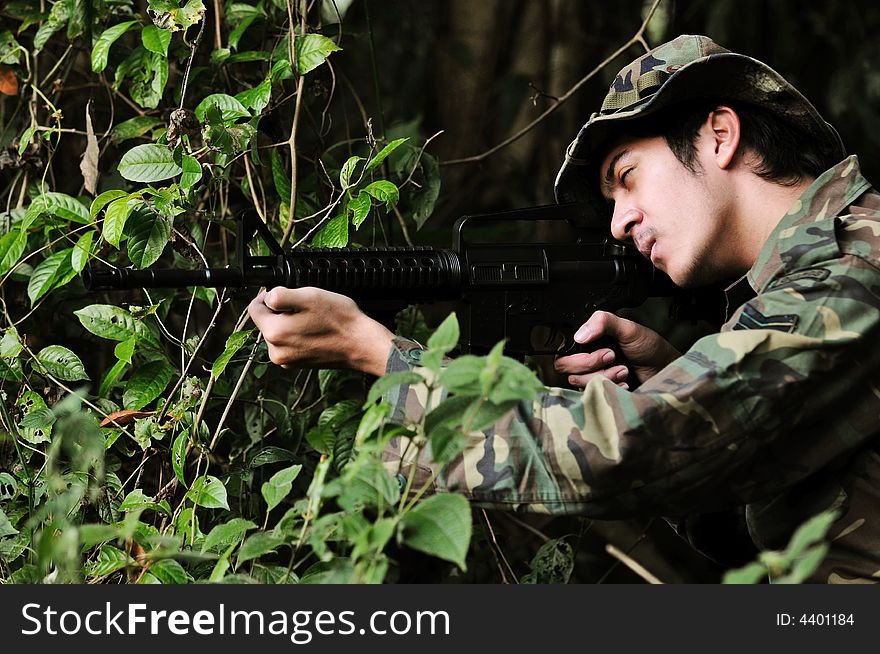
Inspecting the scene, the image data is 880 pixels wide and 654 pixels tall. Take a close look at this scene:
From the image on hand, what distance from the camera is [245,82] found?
A: 7.65ft

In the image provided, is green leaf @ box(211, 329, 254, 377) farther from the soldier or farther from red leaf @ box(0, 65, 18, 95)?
red leaf @ box(0, 65, 18, 95)

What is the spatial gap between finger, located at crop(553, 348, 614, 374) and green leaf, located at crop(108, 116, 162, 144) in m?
1.02

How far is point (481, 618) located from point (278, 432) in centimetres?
113

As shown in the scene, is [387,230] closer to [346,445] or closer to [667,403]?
[346,445]

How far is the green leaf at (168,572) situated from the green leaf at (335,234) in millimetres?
746

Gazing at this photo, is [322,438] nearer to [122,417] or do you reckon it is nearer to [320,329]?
[122,417]

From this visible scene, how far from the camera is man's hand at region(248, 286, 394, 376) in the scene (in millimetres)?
1665

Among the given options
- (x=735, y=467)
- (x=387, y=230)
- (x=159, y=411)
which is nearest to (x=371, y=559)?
(x=735, y=467)

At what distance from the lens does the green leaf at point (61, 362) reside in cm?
206

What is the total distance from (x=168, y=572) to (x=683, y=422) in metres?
0.73

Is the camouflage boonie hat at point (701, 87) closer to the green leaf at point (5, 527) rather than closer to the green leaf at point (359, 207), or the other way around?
the green leaf at point (359, 207)

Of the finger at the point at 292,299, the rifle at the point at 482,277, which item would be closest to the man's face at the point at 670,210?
the rifle at the point at 482,277

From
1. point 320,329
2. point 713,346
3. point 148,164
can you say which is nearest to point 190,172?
point 148,164

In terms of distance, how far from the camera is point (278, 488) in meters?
1.38
